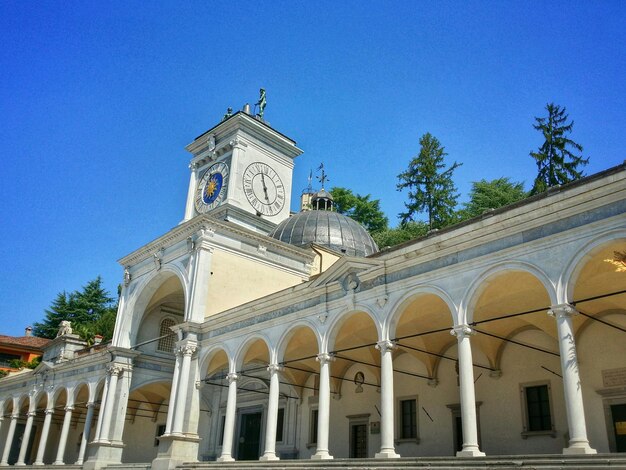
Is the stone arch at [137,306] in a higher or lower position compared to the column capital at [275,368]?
higher

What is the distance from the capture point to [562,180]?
32.8 meters

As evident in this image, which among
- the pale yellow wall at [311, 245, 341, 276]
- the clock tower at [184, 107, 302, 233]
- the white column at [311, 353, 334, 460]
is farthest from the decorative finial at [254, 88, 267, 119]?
the white column at [311, 353, 334, 460]

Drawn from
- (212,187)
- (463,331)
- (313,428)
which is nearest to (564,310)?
(463,331)

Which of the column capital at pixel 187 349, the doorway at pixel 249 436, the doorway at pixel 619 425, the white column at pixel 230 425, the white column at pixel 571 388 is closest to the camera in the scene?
the white column at pixel 571 388

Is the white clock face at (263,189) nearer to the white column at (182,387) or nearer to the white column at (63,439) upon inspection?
the white column at (182,387)

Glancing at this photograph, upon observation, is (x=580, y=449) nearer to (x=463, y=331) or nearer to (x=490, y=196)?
(x=463, y=331)

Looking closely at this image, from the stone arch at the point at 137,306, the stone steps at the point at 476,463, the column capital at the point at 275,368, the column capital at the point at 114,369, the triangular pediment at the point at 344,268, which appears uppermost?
the stone arch at the point at 137,306

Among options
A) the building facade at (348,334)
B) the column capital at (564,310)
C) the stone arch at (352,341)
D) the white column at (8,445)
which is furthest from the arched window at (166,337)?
the column capital at (564,310)

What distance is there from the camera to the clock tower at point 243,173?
1247 inches

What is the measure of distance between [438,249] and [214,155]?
2189 centimetres

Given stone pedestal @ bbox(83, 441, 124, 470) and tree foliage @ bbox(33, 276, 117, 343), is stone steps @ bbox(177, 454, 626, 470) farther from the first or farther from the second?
tree foliage @ bbox(33, 276, 117, 343)

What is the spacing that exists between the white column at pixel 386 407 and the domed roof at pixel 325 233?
48.0ft

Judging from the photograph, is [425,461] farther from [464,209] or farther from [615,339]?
[464,209]

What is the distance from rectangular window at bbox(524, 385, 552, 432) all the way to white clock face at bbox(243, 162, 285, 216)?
755 inches
